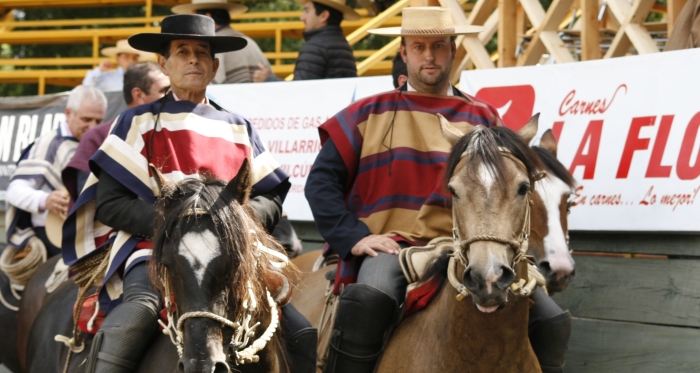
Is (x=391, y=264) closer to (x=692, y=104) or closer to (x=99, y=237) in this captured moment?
(x=99, y=237)

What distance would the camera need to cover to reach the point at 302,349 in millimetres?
4531

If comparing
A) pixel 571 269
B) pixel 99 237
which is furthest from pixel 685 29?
pixel 99 237

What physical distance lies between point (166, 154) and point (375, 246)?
1.14m

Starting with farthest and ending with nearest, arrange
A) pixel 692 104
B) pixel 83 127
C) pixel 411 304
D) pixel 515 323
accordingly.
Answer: pixel 83 127
pixel 692 104
pixel 411 304
pixel 515 323

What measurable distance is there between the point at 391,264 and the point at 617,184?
6.32ft

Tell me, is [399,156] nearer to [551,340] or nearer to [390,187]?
[390,187]

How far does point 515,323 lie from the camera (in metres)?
4.16

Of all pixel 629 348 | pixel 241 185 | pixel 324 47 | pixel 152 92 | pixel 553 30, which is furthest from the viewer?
pixel 324 47

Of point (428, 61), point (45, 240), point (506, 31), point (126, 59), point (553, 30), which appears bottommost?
point (45, 240)

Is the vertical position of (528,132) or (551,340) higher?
(528,132)

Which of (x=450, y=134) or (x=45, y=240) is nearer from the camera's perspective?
(x=450, y=134)

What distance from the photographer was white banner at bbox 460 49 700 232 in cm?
572

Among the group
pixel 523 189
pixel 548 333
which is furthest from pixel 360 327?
pixel 523 189

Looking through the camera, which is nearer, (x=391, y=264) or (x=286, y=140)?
(x=391, y=264)
